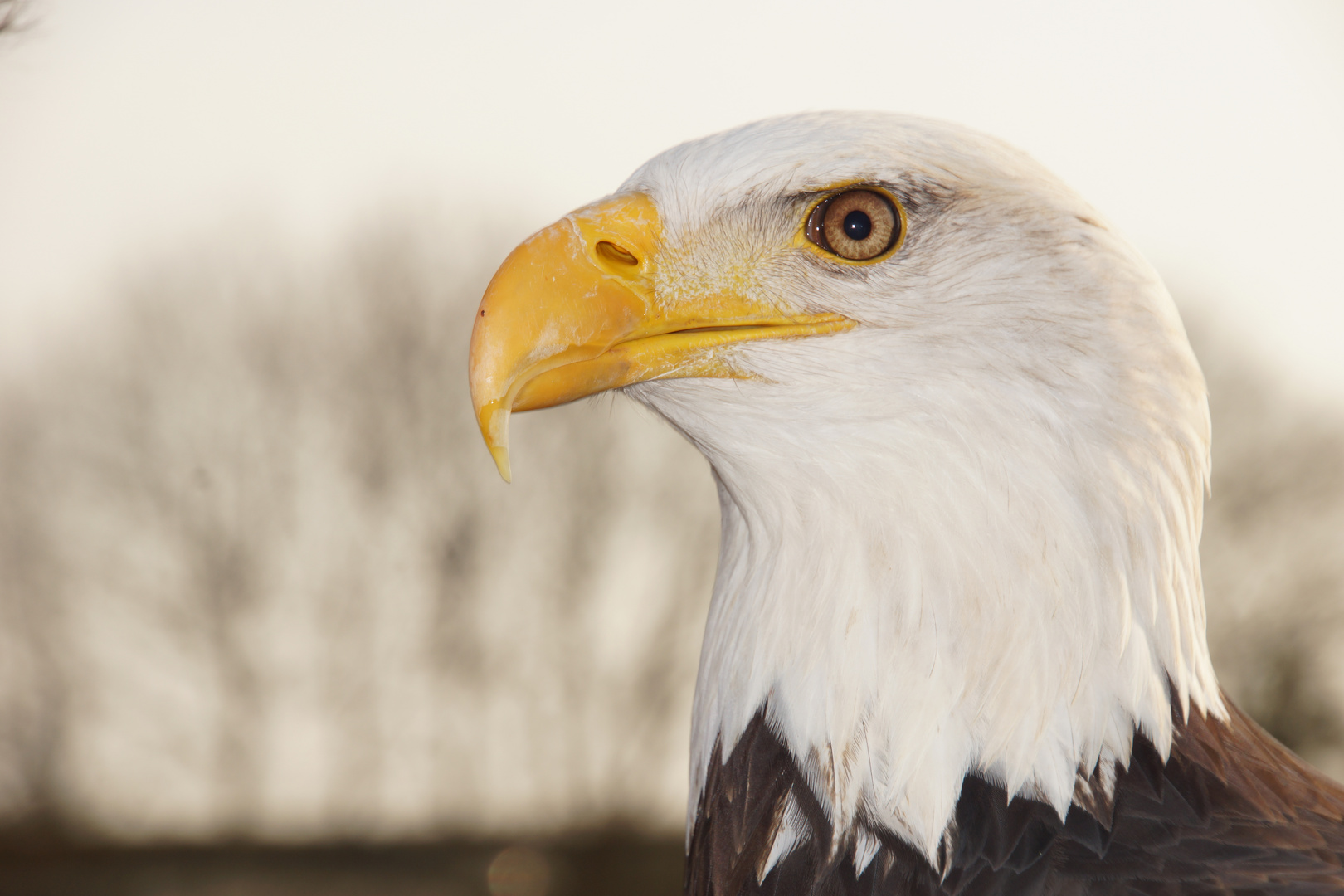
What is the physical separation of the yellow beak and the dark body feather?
2.35 ft

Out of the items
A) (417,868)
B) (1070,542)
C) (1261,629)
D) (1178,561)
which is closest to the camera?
(1070,542)

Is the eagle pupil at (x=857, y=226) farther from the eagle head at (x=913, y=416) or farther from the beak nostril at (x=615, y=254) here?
the beak nostril at (x=615, y=254)

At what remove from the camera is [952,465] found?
1.57 meters

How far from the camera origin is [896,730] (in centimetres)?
156

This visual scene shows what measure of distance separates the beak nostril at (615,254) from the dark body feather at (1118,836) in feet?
2.94

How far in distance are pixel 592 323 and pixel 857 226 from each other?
53 centimetres

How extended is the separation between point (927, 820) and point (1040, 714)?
0.27m

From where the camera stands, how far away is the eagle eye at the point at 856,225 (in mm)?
1653

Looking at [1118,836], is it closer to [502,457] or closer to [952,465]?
[952,465]

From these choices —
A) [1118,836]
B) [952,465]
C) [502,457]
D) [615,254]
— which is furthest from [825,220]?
[1118,836]

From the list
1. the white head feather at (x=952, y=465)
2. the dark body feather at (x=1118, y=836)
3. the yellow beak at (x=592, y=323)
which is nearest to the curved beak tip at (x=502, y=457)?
the yellow beak at (x=592, y=323)

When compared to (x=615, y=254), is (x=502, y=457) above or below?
below

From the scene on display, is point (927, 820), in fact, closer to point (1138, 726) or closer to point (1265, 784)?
point (1138, 726)

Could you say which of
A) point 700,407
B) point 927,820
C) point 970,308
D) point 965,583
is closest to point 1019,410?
point 970,308
